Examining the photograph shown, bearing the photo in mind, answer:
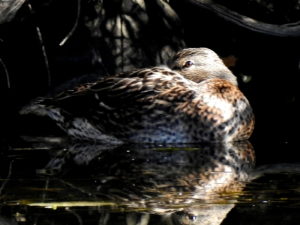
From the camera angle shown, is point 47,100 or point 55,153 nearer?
point 55,153

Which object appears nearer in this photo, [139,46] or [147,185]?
[147,185]

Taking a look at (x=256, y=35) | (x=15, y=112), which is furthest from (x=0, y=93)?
(x=256, y=35)

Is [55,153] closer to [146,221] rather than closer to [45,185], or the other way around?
[45,185]

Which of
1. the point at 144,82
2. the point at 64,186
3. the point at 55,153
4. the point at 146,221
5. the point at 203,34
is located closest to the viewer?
the point at 146,221

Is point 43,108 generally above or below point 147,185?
below

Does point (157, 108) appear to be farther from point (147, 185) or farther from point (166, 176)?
point (147, 185)

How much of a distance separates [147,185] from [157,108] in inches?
117

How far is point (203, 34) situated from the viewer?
36.8 ft

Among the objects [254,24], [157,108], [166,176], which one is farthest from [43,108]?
[166,176]

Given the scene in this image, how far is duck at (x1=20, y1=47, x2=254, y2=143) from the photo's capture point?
895 centimetres

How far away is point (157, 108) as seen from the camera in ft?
29.6

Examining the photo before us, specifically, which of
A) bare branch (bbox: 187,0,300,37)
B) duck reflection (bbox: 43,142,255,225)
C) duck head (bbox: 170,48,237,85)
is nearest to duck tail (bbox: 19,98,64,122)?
duck reflection (bbox: 43,142,255,225)

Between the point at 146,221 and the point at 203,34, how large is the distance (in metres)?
6.65

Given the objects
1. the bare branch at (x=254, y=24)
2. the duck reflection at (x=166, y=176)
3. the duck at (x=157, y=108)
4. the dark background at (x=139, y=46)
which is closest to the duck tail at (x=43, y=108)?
the duck at (x=157, y=108)
